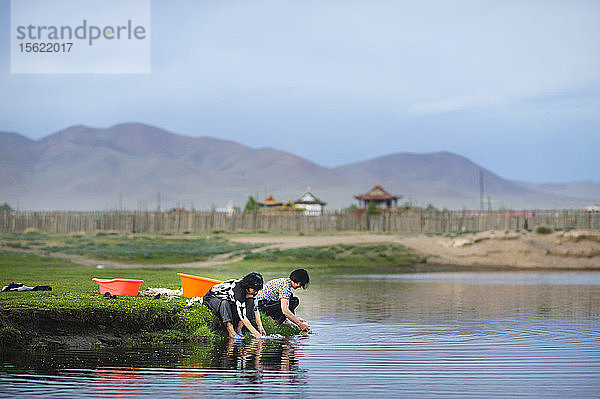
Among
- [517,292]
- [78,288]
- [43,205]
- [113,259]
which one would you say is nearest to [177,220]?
[113,259]

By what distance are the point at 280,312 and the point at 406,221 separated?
145 feet

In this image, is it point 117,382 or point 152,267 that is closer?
point 117,382

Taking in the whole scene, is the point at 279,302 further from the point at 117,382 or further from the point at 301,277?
the point at 117,382

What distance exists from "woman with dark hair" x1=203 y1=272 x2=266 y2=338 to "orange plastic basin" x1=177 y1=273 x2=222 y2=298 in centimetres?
107

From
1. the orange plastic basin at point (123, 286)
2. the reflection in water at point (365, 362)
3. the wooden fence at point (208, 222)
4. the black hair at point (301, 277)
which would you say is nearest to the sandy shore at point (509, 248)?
the wooden fence at point (208, 222)

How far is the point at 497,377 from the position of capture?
11.1 metres

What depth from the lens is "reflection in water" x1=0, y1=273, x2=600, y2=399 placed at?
10344 millimetres

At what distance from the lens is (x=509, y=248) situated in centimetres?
4609

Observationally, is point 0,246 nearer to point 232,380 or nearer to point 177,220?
point 177,220

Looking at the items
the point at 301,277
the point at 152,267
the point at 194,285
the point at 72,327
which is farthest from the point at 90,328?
the point at 152,267

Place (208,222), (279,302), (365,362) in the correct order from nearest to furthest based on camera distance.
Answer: (365,362)
(279,302)
(208,222)

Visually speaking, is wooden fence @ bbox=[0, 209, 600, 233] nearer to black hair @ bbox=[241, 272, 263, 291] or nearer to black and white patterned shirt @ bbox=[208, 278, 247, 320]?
black and white patterned shirt @ bbox=[208, 278, 247, 320]

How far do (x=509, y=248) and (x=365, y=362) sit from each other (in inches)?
1380

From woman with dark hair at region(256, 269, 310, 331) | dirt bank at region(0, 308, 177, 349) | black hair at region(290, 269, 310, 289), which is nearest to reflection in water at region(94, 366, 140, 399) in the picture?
dirt bank at region(0, 308, 177, 349)
